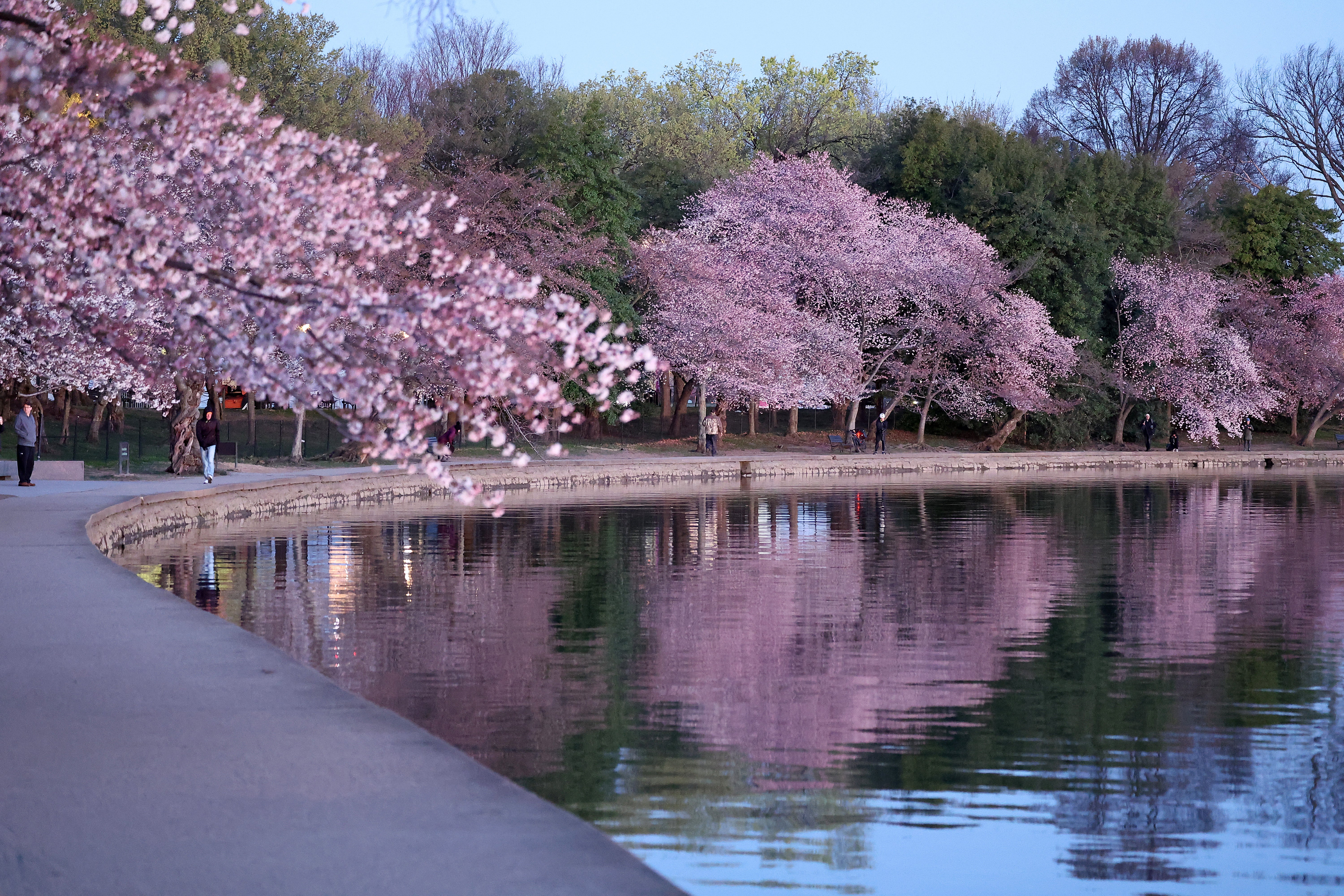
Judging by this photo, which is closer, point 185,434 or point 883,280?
point 185,434

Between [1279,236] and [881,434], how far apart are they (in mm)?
28102

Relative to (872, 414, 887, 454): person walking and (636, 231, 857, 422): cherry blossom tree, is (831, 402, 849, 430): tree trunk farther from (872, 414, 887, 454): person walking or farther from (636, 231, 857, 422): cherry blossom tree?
(636, 231, 857, 422): cherry blossom tree

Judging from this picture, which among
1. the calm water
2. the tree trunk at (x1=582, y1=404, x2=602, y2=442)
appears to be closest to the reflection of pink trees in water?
the calm water

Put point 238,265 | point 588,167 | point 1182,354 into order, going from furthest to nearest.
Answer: point 1182,354
point 588,167
point 238,265

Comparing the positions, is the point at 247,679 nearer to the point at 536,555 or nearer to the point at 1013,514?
the point at 536,555

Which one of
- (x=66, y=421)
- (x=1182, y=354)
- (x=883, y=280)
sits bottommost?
(x=66, y=421)

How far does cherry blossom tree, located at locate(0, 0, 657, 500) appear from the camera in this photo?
7141 millimetres

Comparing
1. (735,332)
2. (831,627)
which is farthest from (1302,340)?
(831,627)

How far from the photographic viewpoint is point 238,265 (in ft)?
29.2

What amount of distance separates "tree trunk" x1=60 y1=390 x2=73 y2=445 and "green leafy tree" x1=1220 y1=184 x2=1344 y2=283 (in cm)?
4951

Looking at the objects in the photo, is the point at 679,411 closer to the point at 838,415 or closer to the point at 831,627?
the point at 838,415

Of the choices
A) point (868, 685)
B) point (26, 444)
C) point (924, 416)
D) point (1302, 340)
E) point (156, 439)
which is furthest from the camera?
point (1302, 340)

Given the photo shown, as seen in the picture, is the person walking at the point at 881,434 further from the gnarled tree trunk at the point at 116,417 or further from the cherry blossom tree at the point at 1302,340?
the gnarled tree trunk at the point at 116,417


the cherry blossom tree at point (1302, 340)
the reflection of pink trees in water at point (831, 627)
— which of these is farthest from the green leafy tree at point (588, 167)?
the cherry blossom tree at point (1302, 340)
